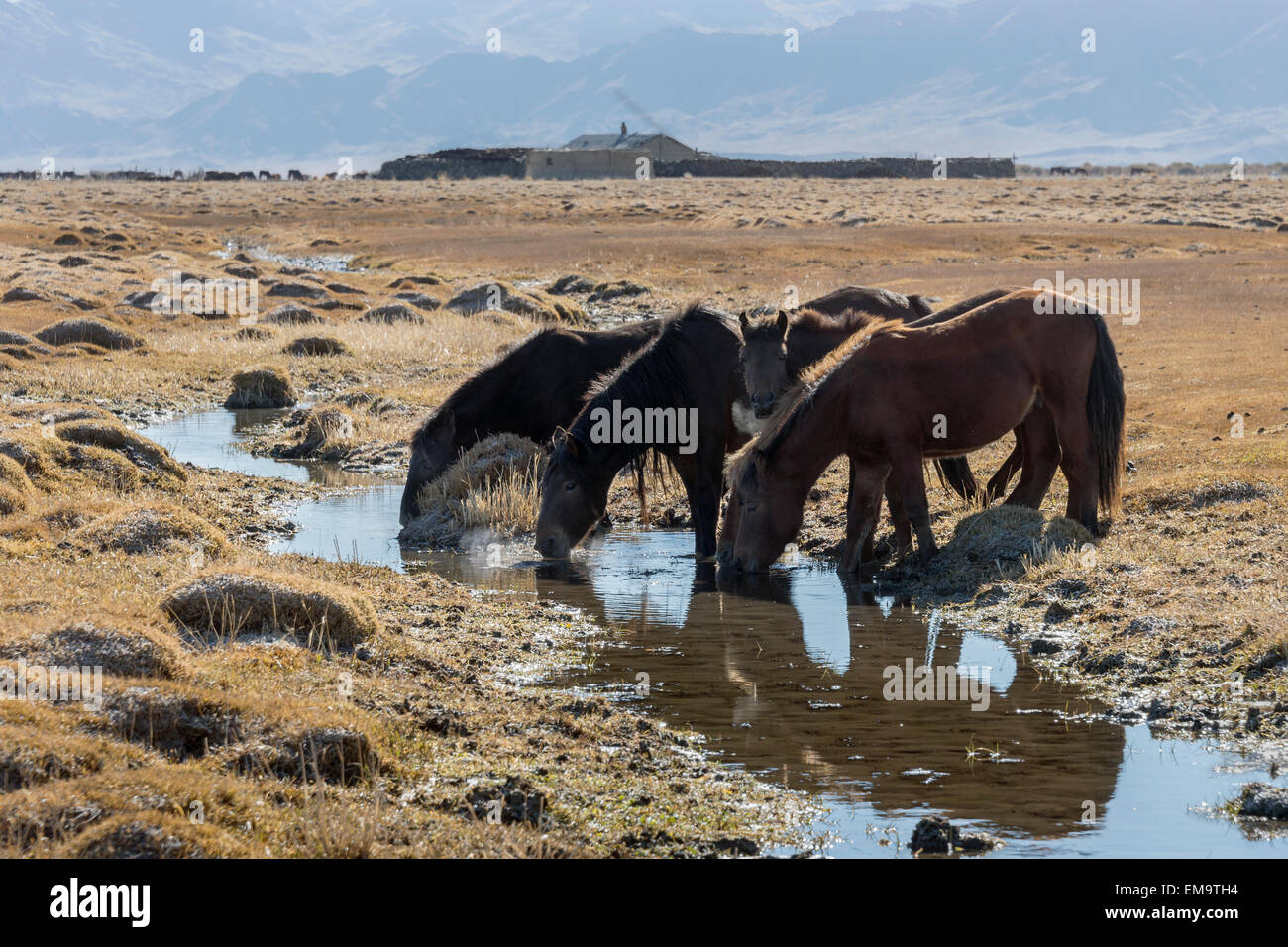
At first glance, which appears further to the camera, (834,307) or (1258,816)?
(834,307)

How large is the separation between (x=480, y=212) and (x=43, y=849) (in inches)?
2891

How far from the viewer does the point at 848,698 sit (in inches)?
327

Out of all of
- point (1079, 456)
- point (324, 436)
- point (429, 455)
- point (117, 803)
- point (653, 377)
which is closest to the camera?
point (117, 803)

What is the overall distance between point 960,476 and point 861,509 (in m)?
2.16

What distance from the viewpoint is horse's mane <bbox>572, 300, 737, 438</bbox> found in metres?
12.1

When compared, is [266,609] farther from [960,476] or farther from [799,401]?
[960,476]

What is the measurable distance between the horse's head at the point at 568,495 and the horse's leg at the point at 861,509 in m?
2.18

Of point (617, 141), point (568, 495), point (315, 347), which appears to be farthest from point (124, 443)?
point (617, 141)

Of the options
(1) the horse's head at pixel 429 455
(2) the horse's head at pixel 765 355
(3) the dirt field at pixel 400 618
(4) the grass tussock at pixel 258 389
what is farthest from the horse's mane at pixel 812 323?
(4) the grass tussock at pixel 258 389

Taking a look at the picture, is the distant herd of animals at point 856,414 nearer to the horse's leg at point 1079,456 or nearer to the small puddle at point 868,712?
the horse's leg at point 1079,456

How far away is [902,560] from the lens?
11.6m

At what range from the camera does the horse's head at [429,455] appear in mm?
14094

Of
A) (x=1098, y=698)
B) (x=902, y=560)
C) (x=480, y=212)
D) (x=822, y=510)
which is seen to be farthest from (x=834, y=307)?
(x=480, y=212)
